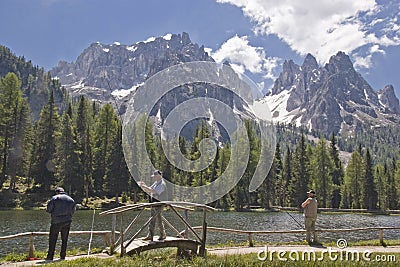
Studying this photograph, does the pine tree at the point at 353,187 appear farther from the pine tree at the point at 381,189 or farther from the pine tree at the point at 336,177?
the pine tree at the point at 381,189

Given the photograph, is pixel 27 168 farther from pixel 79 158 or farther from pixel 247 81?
pixel 247 81

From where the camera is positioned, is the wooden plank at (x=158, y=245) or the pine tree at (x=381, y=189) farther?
the pine tree at (x=381, y=189)

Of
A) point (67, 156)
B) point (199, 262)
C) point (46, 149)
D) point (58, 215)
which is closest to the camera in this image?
point (199, 262)

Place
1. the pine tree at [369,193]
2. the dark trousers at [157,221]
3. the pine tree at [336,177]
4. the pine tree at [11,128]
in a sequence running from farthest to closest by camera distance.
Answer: the pine tree at [336,177], the pine tree at [369,193], the pine tree at [11,128], the dark trousers at [157,221]

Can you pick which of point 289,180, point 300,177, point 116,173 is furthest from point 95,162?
point 289,180

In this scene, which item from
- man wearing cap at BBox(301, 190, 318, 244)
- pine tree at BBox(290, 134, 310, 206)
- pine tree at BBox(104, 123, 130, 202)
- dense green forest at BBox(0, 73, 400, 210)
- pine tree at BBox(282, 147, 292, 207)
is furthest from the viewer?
pine tree at BBox(282, 147, 292, 207)

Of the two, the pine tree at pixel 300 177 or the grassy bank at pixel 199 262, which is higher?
the pine tree at pixel 300 177

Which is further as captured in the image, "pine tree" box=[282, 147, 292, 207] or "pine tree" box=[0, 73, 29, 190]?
"pine tree" box=[282, 147, 292, 207]

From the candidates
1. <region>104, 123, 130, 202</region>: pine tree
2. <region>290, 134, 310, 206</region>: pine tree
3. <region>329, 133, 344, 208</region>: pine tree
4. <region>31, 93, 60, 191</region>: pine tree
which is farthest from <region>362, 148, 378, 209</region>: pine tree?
<region>31, 93, 60, 191</region>: pine tree

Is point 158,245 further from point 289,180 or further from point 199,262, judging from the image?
point 289,180

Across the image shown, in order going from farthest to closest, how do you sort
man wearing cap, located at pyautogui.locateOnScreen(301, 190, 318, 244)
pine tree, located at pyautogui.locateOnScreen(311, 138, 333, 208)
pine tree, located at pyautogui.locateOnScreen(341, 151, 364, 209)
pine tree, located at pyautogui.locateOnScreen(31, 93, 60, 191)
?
pine tree, located at pyautogui.locateOnScreen(341, 151, 364, 209), pine tree, located at pyautogui.locateOnScreen(311, 138, 333, 208), pine tree, located at pyautogui.locateOnScreen(31, 93, 60, 191), man wearing cap, located at pyautogui.locateOnScreen(301, 190, 318, 244)

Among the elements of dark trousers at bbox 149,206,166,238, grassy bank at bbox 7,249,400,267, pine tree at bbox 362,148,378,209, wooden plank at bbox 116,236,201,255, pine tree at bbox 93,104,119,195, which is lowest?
grassy bank at bbox 7,249,400,267

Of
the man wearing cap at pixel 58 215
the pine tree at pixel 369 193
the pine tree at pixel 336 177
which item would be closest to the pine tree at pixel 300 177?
the pine tree at pixel 336 177

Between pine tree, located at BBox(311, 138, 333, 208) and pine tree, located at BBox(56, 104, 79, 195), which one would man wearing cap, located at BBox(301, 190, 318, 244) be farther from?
pine tree, located at BBox(311, 138, 333, 208)
